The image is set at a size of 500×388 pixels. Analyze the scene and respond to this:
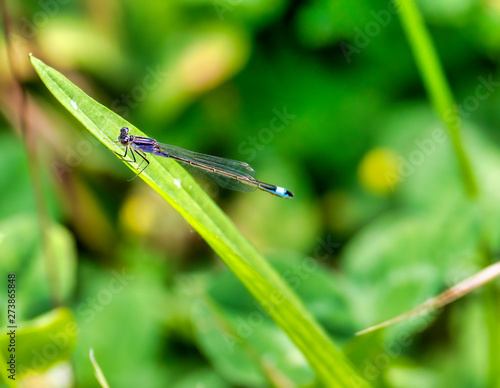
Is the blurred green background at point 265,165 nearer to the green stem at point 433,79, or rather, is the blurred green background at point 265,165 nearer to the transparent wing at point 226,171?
the transparent wing at point 226,171

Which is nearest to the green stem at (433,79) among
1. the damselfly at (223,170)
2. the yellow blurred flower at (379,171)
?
the damselfly at (223,170)

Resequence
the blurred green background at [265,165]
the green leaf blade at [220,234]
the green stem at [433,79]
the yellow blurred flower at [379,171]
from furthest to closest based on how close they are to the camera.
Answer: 1. the yellow blurred flower at [379,171]
2. the blurred green background at [265,165]
3. the green stem at [433,79]
4. the green leaf blade at [220,234]

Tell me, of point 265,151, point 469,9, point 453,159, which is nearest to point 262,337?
point 265,151

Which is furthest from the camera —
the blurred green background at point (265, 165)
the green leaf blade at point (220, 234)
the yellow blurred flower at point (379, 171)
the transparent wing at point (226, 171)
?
the yellow blurred flower at point (379, 171)

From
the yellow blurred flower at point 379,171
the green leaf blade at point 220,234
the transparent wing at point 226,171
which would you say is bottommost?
the green leaf blade at point 220,234

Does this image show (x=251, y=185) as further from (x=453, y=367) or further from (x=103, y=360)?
(x=453, y=367)

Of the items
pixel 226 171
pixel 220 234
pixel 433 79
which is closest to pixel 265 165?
pixel 226 171

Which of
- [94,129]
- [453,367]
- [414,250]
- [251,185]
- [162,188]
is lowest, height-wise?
[453,367]

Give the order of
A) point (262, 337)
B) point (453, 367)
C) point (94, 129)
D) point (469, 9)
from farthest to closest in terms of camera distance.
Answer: point (469, 9), point (453, 367), point (262, 337), point (94, 129)
